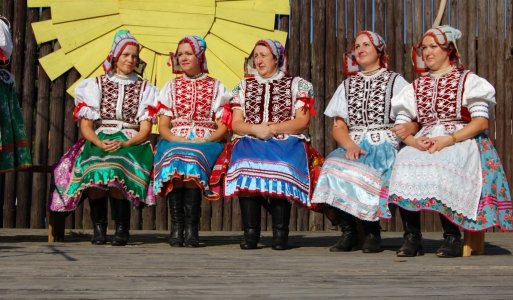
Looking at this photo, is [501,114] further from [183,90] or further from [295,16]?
[183,90]

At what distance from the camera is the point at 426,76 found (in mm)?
4996

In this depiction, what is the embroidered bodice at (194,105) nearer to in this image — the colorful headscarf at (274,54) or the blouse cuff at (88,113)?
the colorful headscarf at (274,54)

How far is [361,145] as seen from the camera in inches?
204

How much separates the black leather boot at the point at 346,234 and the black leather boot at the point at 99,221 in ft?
4.63

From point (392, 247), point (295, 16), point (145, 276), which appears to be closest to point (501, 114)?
point (295, 16)

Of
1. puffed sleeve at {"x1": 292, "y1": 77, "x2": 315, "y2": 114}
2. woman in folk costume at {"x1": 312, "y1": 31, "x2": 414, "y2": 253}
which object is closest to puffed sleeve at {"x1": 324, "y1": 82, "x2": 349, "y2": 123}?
woman in folk costume at {"x1": 312, "y1": 31, "x2": 414, "y2": 253}

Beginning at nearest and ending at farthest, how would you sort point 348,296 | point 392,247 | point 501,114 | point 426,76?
point 348,296 → point 426,76 → point 392,247 → point 501,114

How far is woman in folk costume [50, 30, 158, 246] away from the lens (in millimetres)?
5387

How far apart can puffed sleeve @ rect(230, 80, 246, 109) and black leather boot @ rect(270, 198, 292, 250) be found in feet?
2.09

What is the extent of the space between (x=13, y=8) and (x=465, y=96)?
12.0ft

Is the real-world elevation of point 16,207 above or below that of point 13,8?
below

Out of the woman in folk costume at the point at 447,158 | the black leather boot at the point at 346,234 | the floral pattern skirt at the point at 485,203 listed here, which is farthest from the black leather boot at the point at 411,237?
the black leather boot at the point at 346,234

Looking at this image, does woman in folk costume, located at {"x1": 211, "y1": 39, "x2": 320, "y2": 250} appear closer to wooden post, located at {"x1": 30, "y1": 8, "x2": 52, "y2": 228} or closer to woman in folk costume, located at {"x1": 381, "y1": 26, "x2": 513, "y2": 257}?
woman in folk costume, located at {"x1": 381, "y1": 26, "x2": 513, "y2": 257}

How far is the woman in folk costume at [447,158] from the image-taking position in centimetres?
462
